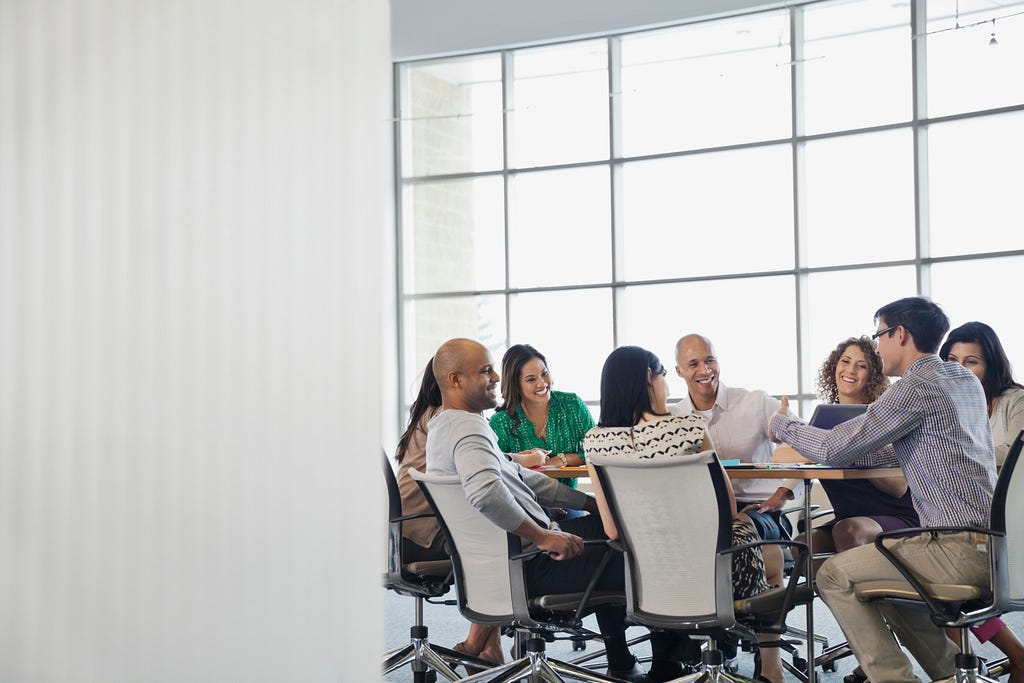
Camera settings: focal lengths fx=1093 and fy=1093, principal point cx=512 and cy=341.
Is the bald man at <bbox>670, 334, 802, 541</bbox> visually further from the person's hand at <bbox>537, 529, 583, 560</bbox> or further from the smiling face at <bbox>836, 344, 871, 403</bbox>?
the person's hand at <bbox>537, 529, 583, 560</bbox>

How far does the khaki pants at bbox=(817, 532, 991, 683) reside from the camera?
116 inches

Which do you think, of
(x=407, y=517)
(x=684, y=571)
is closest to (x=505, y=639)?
(x=407, y=517)

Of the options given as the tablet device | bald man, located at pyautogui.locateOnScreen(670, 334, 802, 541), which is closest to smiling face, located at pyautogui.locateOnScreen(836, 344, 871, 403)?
the tablet device

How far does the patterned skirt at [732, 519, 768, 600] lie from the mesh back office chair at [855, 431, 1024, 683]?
1.08ft

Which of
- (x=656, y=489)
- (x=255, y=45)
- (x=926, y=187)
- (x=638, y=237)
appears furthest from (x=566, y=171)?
(x=255, y=45)

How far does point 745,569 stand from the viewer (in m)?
3.03

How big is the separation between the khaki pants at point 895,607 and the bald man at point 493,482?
0.64 meters

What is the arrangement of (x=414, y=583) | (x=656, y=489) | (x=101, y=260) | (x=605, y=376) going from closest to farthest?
(x=101, y=260) → (x=656, y=489) → (x=605, y=376) → (x=414, y=583)

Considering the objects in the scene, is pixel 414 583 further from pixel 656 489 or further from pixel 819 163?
pixel 819 163

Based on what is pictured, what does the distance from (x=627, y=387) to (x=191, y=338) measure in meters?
1.81

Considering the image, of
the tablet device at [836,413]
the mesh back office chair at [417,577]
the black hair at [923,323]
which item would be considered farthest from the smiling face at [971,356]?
the mesh back office chair at [417,577]

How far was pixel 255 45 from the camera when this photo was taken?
1770mm

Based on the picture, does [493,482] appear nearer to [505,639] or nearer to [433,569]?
[433,569]

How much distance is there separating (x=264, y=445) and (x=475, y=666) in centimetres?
235
